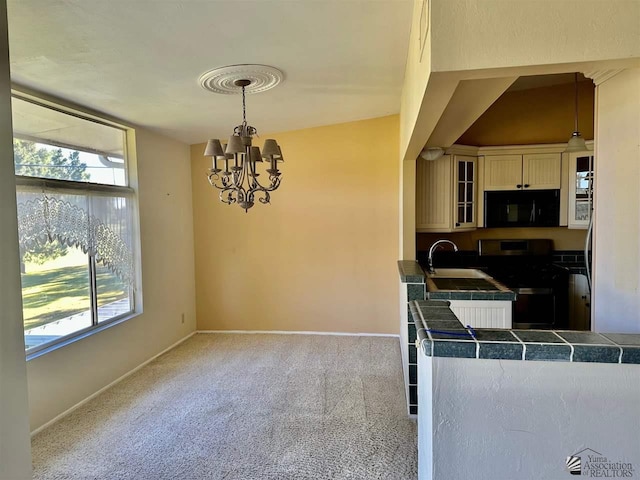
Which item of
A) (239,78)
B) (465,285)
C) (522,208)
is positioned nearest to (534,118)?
(522,208)

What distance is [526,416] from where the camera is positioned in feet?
3.73

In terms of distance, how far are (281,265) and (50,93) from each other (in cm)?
282

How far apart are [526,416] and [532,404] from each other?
0.04 m

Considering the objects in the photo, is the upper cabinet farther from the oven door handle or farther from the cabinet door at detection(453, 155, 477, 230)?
the oven door handle

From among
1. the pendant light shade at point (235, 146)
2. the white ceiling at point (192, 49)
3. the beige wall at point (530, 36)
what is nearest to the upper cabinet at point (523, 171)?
the white ceiling at point (192, 49)

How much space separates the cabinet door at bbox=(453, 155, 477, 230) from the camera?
396 centimetres

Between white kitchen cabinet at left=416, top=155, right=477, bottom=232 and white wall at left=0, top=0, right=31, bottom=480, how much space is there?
3.43 metres

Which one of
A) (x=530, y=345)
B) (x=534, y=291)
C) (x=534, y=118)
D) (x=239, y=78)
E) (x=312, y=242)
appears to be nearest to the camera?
(x=530, y=345)

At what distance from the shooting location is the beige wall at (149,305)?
A: 2.68 meters

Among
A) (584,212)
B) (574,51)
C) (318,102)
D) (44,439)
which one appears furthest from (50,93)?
(584,212)

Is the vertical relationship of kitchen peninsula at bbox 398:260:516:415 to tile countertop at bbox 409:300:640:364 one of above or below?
below

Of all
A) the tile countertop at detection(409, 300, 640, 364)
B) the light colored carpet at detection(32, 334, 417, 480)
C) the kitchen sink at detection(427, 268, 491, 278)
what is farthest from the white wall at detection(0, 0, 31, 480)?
the kitchen sink at detection(427, 268, 491, 278)

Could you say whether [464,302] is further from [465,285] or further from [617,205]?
[617,205]

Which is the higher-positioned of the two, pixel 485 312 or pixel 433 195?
pixel 433 195
